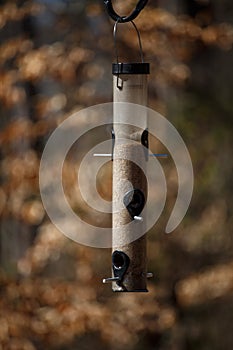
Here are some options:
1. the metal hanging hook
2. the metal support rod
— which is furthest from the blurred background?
the metal hanging hook

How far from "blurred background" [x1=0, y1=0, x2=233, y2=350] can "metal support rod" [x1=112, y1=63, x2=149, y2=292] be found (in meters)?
2.94

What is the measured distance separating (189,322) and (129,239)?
3680mm

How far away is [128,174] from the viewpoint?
2723 mm

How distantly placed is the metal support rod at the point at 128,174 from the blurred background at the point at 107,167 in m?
2.94

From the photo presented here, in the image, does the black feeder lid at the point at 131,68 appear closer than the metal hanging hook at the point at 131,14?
Result: No

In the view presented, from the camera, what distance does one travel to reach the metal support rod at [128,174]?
104 inches

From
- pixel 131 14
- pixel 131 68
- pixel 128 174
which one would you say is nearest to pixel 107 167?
pixel 128 174

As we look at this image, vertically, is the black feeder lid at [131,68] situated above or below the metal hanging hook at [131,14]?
below

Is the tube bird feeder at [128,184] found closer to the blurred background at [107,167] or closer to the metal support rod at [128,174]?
the metal support rod at [128,174]

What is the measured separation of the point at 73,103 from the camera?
5.80 metres

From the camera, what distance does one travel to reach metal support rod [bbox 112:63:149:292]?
265cm

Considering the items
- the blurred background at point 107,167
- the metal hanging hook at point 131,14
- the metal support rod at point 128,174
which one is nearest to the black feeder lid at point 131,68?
the metal support rod at point 128,174

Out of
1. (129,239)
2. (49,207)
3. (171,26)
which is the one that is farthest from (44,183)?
(129,239)

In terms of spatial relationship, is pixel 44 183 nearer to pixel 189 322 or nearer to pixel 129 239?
pixel 189 322
